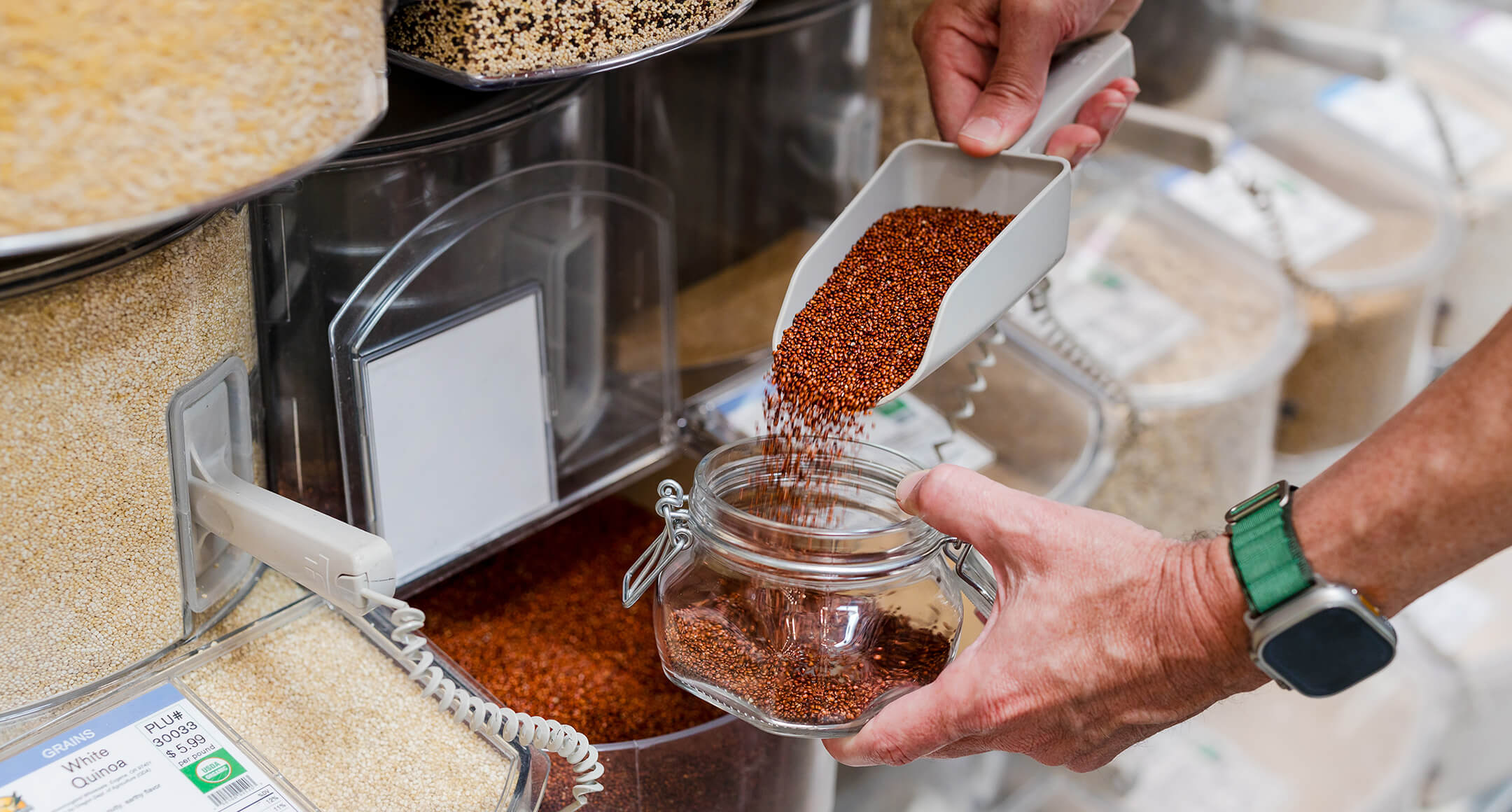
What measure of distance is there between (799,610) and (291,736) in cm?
29

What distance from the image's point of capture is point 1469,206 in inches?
70.9

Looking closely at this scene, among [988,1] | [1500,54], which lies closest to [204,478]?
[988,1]

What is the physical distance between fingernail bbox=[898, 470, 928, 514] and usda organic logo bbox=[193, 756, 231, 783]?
388mm

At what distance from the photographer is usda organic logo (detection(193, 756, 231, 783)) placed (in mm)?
612

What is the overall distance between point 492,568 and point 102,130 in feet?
1.83

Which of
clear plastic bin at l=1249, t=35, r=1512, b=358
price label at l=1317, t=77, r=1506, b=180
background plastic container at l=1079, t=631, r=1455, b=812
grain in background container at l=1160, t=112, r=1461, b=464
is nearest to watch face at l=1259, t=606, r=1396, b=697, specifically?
background plastic container at l=1079, t=631, r=1455, b=812

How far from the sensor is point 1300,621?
1.93ft

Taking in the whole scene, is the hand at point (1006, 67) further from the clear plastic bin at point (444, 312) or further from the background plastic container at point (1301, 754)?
the background plastic container at point (1301, 754)

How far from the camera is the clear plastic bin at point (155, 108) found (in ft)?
1.39

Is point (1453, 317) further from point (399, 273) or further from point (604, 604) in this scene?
point (399, 273)

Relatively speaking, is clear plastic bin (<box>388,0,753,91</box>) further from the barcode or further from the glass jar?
the barcode

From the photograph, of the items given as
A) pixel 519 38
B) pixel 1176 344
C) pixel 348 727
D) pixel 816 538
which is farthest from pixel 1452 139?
pixel 348 727

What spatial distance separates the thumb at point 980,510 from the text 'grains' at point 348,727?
0.28 meters

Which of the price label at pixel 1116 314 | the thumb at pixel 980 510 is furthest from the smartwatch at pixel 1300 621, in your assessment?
the price label at pixel 1116 314
